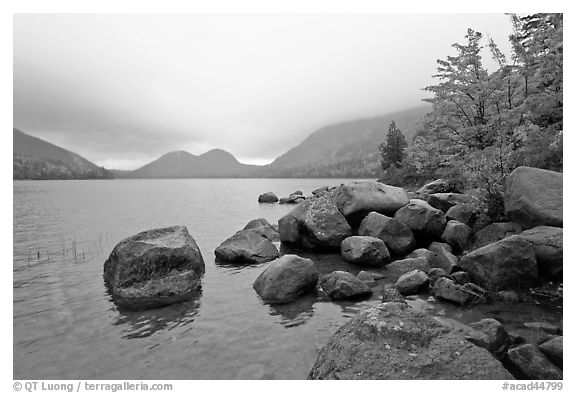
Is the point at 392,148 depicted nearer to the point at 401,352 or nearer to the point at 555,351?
the point at 555,351

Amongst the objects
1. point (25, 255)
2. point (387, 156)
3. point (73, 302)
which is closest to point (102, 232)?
point (25, 255)

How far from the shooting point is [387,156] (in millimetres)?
81562

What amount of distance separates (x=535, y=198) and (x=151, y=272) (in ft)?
48.8

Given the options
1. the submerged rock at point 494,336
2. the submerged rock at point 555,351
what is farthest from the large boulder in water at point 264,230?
the submerged rock at point 555,351

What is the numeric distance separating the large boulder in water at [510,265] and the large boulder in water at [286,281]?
238 inches

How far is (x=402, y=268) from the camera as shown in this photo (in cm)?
1376

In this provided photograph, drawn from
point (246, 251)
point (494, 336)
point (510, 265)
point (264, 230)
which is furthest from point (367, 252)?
point (264, 230)

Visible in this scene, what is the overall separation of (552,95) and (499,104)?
462 cm

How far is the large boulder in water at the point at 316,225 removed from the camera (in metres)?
17.3

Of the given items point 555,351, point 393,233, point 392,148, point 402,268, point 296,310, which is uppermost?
point 392,148

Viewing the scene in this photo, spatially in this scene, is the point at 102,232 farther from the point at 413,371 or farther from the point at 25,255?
the point at 413,371

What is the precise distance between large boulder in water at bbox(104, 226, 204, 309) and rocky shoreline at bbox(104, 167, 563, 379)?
0.04 m

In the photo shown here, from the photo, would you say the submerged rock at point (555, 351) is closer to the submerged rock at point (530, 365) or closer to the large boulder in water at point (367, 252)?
the submerged rock at point (530, 365)

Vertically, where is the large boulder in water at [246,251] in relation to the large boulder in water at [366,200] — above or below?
below
